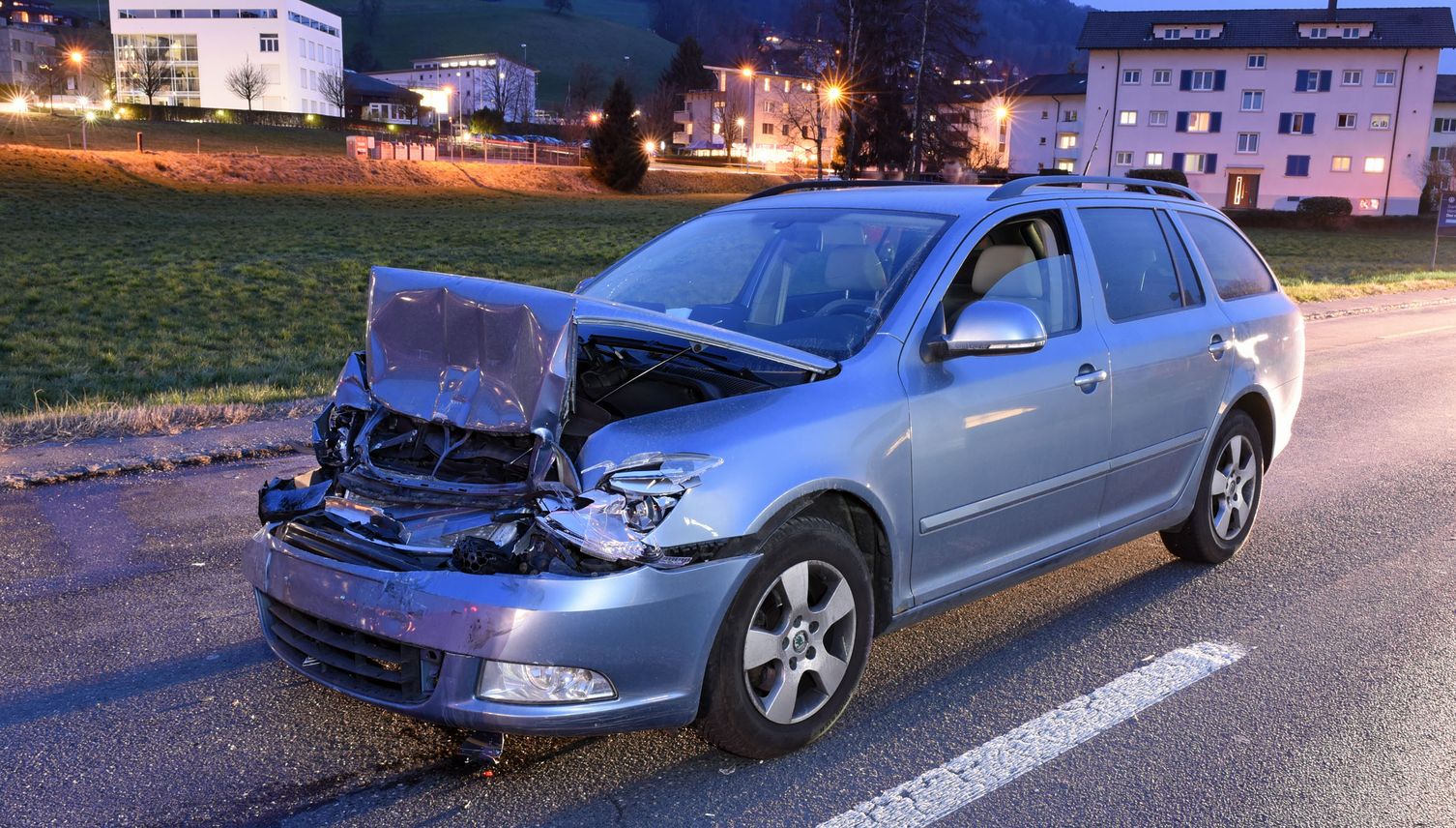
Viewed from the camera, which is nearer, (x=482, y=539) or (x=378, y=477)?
(x=482, y=539)

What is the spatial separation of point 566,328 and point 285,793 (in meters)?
1.49

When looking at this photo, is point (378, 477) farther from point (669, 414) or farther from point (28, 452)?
point (28, 452)

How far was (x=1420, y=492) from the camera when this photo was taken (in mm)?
7062

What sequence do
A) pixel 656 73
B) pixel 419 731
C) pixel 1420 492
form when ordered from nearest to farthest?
pixel 419 731
pixel 1420 492
pixel 656 73

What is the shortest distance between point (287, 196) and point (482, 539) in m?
41.6

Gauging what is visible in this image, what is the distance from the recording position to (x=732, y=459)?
3.30m

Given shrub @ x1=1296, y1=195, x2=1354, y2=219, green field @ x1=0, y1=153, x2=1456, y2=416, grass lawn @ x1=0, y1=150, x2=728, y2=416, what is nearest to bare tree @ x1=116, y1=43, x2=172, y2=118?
green field @ x1=0, y1=153, x2=1456, y2=416

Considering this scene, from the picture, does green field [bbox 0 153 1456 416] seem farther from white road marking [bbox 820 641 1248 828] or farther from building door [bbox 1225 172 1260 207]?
building door [bbox 1225 172 1260 207]

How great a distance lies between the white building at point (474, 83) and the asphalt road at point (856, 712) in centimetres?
11171

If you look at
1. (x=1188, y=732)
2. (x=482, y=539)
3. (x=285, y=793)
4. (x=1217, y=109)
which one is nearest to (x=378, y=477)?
(x=482, y=539)

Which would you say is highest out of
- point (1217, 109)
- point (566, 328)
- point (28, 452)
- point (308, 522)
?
point (1217, 109)

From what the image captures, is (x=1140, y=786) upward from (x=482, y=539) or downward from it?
downward

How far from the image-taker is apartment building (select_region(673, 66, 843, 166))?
→ 84.3 metres

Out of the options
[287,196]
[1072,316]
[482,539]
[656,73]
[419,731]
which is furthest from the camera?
[656,73]
